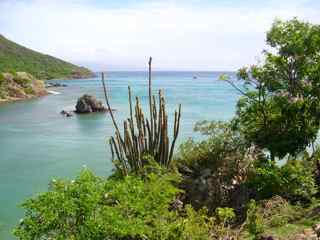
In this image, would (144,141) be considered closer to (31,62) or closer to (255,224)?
(255,224)

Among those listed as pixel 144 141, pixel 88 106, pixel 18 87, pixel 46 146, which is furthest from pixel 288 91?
pixel 18 87

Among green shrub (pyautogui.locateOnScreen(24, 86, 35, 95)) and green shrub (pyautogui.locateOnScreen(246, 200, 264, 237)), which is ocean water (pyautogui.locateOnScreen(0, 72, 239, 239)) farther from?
green shrub (pyautogui.locateOnScreen(24, 86, 35, 95))

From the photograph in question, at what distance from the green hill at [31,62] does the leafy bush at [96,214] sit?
104m

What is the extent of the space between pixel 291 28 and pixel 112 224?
389 inches

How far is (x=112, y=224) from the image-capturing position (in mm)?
8164

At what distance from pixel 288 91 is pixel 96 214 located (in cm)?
938

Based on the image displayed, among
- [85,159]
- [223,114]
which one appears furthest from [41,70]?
[85,159]

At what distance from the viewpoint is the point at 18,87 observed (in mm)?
66562

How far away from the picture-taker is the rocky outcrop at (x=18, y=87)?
63.0 metres


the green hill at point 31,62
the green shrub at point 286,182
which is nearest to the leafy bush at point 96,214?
the green shrub at point 286,182

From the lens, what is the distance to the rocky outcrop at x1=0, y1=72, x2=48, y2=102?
207 feet

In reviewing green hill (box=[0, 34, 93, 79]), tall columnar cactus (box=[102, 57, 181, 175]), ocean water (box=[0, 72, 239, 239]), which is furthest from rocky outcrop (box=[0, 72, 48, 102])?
tall columnar cactus (box=[102, 57, 181, 175])

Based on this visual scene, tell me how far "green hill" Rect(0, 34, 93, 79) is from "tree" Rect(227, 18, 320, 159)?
99.0m

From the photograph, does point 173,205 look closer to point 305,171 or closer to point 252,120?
point 305,171
